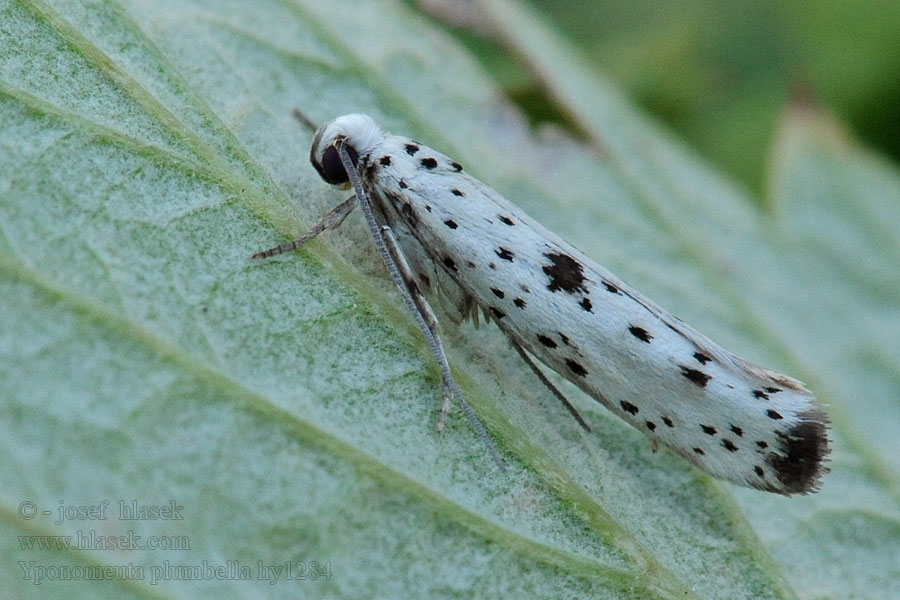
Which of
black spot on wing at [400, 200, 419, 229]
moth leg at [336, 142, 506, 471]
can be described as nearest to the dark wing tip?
moth leg at [336, 142, 506, 471]

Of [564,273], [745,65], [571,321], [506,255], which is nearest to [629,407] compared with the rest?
[571,321]

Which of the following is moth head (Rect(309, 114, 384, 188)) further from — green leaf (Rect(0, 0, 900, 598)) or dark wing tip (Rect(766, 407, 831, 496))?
dark wing tip (Rect(766, 407, 831, 496))

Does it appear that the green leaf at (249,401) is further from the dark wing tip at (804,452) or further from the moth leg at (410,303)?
the dark wing tip at (804,452)

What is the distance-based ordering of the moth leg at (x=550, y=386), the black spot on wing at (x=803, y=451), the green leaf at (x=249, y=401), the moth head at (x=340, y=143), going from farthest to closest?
the moth head at (x=340, y=143) → the moth leg at (x=550, y=386) → the black spot on wing at (x=803, y=451) → the green leaf at (x=249, y=401)

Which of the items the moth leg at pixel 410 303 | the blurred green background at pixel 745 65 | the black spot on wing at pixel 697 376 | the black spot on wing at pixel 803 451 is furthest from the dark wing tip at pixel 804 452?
the blurred green background at pixel 745 65

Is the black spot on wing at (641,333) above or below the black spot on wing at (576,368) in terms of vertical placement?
above

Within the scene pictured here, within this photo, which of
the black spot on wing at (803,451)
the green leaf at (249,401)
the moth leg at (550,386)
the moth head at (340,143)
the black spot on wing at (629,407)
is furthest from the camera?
the moth head at (340,143)

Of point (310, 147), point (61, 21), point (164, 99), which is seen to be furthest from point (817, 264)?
point (61, 21)
